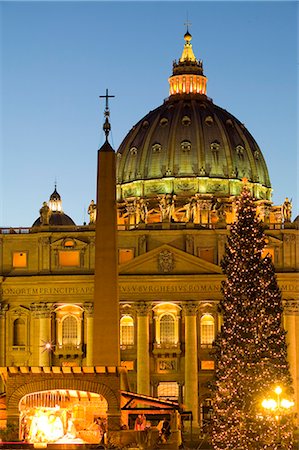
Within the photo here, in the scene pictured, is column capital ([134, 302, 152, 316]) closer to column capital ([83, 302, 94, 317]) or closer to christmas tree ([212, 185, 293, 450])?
column capital ([83, 302, 94, 317])

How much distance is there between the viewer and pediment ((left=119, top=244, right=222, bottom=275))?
106 m

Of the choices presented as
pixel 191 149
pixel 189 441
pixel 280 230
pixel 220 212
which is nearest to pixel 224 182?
pixel 191 149

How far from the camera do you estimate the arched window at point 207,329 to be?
107 m

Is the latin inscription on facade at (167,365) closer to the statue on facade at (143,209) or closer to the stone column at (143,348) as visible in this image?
the stone column at (143,348)

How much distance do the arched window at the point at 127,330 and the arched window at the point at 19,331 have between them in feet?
21.3

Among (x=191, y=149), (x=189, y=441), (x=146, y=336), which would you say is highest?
(x=191, y=149)

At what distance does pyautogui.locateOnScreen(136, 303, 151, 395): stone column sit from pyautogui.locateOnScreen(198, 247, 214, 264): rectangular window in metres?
4.91

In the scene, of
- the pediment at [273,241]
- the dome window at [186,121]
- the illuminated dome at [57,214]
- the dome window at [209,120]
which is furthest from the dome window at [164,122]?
the pediment at [273,241]

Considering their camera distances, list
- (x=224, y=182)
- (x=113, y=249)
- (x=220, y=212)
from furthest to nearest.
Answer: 1. (x=224, y=182)
2. (x=220, y=212)
3. (x=113, y=249)

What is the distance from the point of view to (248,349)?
2562 inches

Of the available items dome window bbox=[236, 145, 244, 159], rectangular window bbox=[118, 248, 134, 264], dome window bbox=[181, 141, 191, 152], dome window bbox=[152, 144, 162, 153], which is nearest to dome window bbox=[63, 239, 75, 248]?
rectangular window bbox=[118, 248, 134, 264]

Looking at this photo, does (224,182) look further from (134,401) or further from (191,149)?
(134,401)

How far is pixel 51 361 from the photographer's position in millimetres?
106000

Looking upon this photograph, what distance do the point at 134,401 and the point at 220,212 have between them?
180 ft
